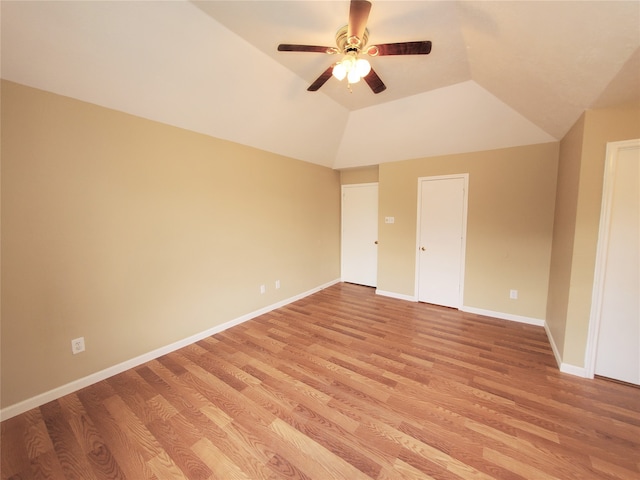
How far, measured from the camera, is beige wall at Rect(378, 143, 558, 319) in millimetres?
3074

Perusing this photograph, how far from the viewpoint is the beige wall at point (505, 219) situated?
3074 mm

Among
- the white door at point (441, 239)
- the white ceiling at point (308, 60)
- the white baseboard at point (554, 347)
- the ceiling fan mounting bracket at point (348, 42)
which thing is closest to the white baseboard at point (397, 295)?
the white door at point (441, 239)

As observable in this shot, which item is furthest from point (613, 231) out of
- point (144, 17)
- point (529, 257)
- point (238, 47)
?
point (144, 17)

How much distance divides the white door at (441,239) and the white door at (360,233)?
939mm

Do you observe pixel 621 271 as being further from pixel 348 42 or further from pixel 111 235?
pixel 111 235

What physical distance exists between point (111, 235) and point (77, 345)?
3.11ft

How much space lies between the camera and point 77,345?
2.03 meters

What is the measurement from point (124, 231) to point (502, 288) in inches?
179

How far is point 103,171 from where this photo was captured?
208cm

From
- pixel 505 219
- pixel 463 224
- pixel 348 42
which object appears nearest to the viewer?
pixel 348 42

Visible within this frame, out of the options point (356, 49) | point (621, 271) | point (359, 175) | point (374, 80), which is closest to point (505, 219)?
point (621, 271)

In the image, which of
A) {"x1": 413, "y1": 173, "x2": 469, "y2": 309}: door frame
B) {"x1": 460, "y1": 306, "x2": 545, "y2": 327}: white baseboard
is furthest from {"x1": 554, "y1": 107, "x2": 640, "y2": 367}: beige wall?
{"x1": 413, "y1": 173, "x2": 469, "y2": 309}: door frame

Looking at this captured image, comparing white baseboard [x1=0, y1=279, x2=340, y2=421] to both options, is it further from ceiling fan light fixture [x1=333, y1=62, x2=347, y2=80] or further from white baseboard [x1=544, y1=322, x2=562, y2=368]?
white baseboard [x1=544, y1=322, x2=562, y2=368]

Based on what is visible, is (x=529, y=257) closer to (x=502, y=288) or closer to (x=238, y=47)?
(x=502, y=288)
